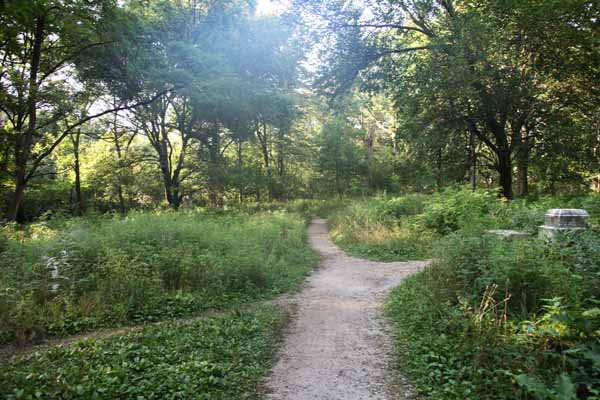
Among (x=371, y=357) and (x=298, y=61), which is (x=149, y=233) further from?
(x=298, y=61)

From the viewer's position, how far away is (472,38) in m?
11.4

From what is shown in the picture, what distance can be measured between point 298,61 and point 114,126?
41.8ft

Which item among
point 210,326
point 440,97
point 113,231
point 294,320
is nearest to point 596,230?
point 294,320

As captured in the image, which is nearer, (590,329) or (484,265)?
(590,329)

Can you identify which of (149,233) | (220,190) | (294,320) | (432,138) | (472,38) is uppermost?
(472,38)

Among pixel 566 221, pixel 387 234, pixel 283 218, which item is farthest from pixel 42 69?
pixel 566 221

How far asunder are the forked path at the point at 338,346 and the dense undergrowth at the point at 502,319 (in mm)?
340

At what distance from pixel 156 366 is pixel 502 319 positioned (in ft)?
13.7

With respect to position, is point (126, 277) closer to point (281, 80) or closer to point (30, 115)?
point (30, 115)

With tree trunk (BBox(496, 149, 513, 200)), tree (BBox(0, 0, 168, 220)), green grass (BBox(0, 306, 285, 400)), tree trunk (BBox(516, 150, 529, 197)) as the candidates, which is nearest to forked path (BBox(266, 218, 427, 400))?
green grass (BBox(0, 306, 285, 400))

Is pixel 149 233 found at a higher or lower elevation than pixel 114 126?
lower

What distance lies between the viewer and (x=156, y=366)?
3.46 m

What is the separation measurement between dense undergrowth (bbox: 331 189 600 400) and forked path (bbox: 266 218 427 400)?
0.34m

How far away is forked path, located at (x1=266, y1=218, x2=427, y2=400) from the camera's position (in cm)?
333
